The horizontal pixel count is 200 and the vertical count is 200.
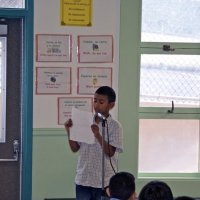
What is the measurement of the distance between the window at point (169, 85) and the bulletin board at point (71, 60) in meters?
→ 0.28

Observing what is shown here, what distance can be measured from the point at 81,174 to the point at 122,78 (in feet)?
3.35

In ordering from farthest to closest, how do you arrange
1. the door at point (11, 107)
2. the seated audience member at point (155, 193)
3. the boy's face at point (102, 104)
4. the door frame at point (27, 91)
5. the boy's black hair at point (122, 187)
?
1. the door at point (11, 107)
2. the door frame at point (27, 91)
3. the boy's face at point (102, 104)
4. the boy's black hair at point (122, 187)
5. the seated audience member at point (155, 193)

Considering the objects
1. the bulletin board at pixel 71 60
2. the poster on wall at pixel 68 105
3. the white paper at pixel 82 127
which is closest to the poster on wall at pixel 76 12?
the bulletin board at pixel 71 60

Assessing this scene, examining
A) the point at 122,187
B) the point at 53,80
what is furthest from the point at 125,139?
the point at 122,187

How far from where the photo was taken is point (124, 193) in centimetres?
185

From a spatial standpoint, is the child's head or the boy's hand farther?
the child's head

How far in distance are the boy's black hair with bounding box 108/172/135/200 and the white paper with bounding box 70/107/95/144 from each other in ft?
2.12

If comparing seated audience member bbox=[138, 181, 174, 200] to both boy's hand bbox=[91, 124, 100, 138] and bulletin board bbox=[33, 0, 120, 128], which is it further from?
bulletin board bbox=[33, 0, 120, 128]

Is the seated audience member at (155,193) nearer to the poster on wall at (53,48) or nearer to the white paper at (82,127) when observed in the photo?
the white paper at (82,127)

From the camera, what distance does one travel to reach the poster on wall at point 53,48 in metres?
3.30

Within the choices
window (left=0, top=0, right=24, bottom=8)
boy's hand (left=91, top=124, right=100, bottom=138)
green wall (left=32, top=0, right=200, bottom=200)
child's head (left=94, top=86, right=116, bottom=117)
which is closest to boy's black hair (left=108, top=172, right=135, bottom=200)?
boy's hand (left=91, top=124, right=100, bottom=138)

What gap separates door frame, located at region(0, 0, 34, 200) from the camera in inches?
129

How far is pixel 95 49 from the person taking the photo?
3355 millimetres

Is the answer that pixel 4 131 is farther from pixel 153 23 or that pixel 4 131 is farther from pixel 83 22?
pixel 153 23
